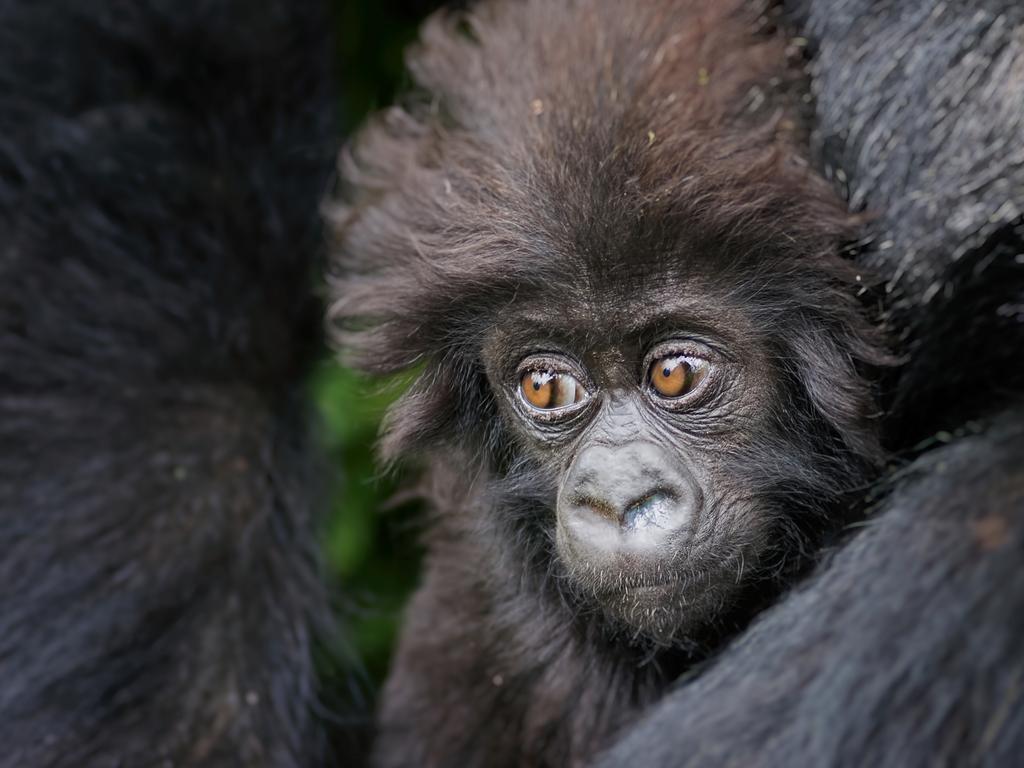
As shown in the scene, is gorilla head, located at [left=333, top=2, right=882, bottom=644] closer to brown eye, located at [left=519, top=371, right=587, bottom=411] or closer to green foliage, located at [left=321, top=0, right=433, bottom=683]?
A: brown eye, located at [left=519, top=371, right=587, bottom=411]

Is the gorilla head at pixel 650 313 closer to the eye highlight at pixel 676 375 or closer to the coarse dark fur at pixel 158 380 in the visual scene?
the eye highlight at pixel 676 375

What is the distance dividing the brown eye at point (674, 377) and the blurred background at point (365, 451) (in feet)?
3.84

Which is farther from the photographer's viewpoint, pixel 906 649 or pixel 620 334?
pixel 620 334

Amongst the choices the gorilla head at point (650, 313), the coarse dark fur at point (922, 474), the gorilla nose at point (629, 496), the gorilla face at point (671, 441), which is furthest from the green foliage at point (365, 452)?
the coarse dark fur at point (922, 474)

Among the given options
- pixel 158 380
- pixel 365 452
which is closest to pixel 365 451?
pixel 365 452

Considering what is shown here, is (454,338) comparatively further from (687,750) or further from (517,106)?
(687,750)

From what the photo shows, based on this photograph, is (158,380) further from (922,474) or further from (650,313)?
(922,474)

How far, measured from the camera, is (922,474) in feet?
6.00

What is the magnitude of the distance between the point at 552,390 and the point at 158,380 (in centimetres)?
99

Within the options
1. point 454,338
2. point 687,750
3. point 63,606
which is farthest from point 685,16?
point 63,606

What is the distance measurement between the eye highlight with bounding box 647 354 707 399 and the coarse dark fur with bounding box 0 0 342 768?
1046 millimetres

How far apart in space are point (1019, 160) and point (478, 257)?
0.82m

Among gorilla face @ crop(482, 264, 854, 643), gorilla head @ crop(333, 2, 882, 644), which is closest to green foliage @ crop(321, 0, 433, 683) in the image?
gorilla head @ crop(333, 2, 882, 644)

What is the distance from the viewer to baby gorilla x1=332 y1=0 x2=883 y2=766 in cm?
200
